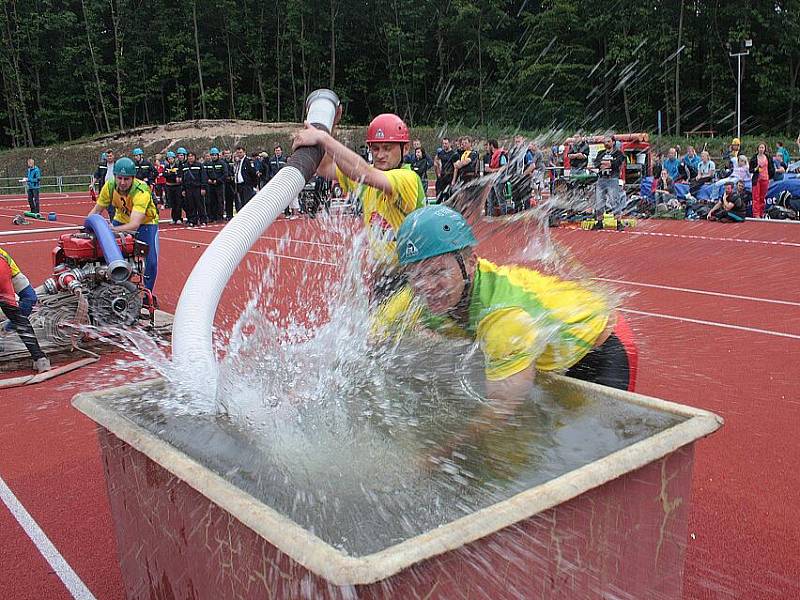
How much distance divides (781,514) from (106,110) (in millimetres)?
55230

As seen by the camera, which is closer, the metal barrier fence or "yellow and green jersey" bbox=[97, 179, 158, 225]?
"yellow and green jersey" bbox=[97, 179, 158, 225]

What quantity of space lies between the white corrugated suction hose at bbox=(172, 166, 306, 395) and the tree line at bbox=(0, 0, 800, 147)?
776 inches

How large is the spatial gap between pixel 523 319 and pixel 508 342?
0.32 ft

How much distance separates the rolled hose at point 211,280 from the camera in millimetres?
2744

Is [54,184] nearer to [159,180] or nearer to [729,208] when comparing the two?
[159,180]

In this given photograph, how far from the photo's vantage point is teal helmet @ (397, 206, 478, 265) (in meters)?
2.60

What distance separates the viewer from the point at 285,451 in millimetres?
2443

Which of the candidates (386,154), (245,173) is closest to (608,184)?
(245,173)

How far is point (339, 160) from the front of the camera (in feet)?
11.6

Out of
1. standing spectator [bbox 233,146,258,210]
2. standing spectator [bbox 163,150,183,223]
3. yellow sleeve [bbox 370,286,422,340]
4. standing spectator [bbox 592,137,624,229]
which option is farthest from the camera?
standing spectator [bbox 233,146,258,210]

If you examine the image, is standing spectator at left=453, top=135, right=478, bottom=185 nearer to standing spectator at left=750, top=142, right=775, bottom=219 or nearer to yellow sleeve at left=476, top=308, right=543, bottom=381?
standing spectator at left=750, top=142, right=775, bottom=219

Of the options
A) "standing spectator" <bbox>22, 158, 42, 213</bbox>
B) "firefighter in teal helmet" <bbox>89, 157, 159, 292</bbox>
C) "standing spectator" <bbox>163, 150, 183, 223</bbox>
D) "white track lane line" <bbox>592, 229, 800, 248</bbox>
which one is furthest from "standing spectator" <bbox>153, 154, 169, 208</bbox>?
"firefighter in teal helmet" <bbox>89, 157, 159, 292</bbox>

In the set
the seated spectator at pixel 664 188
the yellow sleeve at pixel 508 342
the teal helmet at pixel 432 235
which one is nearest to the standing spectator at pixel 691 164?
the seated spectator at pixel 664 188

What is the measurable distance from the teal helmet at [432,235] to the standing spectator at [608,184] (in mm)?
13672
